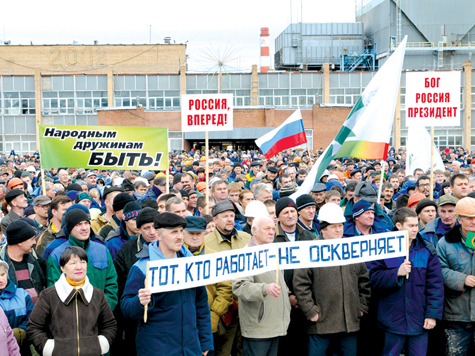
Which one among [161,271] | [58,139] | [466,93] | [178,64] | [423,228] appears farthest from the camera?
[178,64]

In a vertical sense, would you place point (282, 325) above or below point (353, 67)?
below

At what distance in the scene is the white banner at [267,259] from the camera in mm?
4465

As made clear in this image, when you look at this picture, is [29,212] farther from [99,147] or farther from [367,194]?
[367,194]

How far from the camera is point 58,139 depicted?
29.4ft

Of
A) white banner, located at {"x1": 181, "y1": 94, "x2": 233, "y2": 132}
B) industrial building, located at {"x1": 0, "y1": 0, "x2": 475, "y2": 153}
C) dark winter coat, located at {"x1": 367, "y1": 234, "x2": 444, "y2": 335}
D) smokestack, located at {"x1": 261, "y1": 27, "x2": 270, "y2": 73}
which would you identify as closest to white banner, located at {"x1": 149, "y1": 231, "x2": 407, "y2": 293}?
dark winter coat, located at {"x1": 367, "y1": 234, "x2": 444, "y2": 335}

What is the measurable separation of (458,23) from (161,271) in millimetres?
57873

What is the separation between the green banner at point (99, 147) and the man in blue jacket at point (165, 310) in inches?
179

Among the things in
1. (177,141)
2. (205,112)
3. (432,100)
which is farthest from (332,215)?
(177,141)

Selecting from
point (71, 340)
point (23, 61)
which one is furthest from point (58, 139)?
point (23, 61)

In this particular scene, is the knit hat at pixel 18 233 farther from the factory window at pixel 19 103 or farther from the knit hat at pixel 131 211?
the factory window at pixel 19 103

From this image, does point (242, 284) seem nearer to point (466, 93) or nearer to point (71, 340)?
point (71, 340)

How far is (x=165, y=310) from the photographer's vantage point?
14.8 ft

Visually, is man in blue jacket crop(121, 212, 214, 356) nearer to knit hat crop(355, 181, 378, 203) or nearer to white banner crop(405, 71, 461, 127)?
knit hat crop(355, 181, 378, 203)

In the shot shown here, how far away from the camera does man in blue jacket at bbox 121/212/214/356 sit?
4.48 meters
